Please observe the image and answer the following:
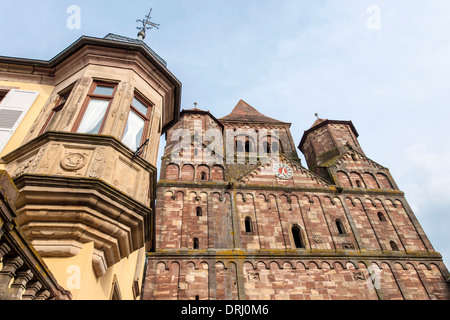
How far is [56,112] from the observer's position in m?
5.72

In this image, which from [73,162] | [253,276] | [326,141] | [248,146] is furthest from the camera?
[248,146]

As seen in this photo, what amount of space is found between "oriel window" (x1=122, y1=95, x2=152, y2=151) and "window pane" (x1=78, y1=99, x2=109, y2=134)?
45cm

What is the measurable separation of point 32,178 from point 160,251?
955cm

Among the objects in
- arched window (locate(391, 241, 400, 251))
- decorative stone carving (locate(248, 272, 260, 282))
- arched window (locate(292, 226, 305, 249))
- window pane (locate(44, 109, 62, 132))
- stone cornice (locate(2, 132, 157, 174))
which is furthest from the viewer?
arched window (locate(391, 241, 400, 251))

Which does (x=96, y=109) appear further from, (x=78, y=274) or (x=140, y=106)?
(x=78, y=274)

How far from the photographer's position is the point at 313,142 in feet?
72.2

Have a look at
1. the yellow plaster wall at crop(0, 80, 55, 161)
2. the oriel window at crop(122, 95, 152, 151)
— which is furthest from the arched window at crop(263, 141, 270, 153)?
the yellow plaster wall at crop(0, 80, 55, 161)

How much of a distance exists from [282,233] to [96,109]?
11.0 metres

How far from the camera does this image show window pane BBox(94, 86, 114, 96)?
5.71 m

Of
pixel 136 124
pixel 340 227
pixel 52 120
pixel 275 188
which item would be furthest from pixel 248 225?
pixel 52 120

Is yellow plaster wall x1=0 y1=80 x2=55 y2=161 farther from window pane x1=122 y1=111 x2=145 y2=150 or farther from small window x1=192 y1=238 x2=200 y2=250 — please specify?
small window x1=192 y1=238 x2=200 y2=250

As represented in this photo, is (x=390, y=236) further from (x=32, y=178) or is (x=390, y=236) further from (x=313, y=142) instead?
(x=32, y=178)
